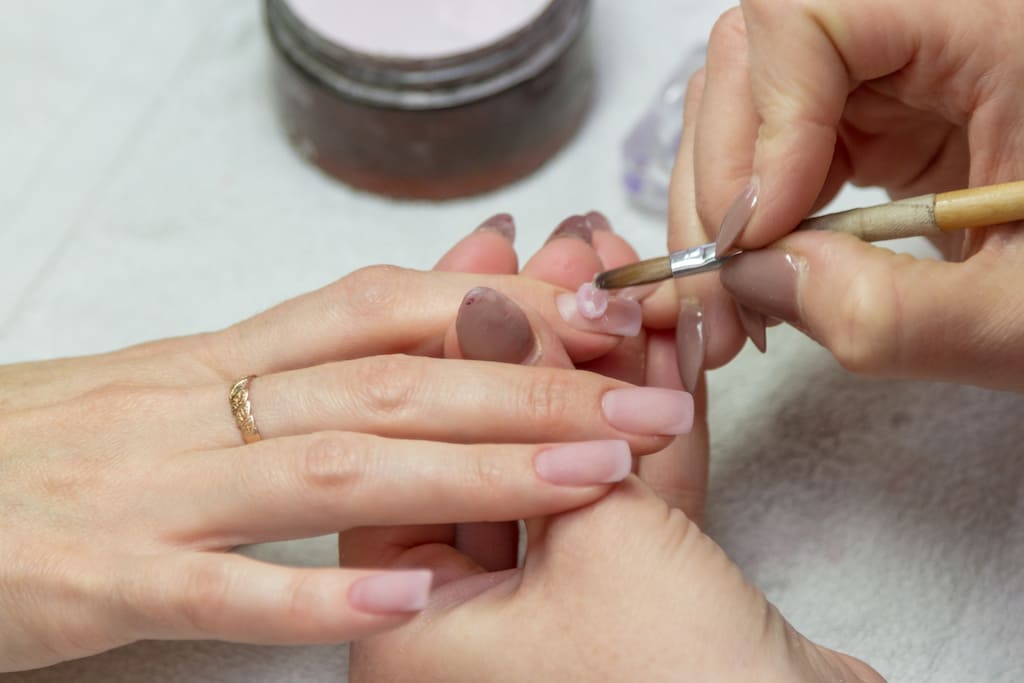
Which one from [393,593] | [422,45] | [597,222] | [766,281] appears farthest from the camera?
[422,45]

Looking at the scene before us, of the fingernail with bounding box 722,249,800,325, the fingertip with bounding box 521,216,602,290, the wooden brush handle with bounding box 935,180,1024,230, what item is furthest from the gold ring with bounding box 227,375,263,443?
the wooden brush handle with bounding box 935,180,1024,230

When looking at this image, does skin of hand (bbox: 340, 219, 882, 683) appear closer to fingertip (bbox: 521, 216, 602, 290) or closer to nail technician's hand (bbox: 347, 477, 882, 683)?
nail technician's hand (bbox: 347, 477, 882, 683)

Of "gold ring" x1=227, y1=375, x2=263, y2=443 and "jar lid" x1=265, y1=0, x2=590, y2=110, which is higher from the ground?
"jar lid" x1=265, y1=0, x2=590, y2=110

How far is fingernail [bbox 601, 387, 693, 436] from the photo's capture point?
2.32 ft

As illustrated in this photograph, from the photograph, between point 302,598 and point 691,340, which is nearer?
point 302,598

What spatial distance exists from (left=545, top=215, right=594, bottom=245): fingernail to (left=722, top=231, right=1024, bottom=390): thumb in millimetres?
228

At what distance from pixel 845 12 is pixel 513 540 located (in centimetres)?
42

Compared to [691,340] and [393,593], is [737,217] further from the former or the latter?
[393,593]

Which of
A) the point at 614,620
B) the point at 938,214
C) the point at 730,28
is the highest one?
the point at 730,28

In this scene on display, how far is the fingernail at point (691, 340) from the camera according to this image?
2.68 ft

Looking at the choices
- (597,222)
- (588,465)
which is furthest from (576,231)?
(588,465)

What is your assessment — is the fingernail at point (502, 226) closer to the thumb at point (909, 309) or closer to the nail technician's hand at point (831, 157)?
the nail technician's hand at point (831, 157)

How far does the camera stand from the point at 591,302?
81cm

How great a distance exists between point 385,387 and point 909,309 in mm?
330
